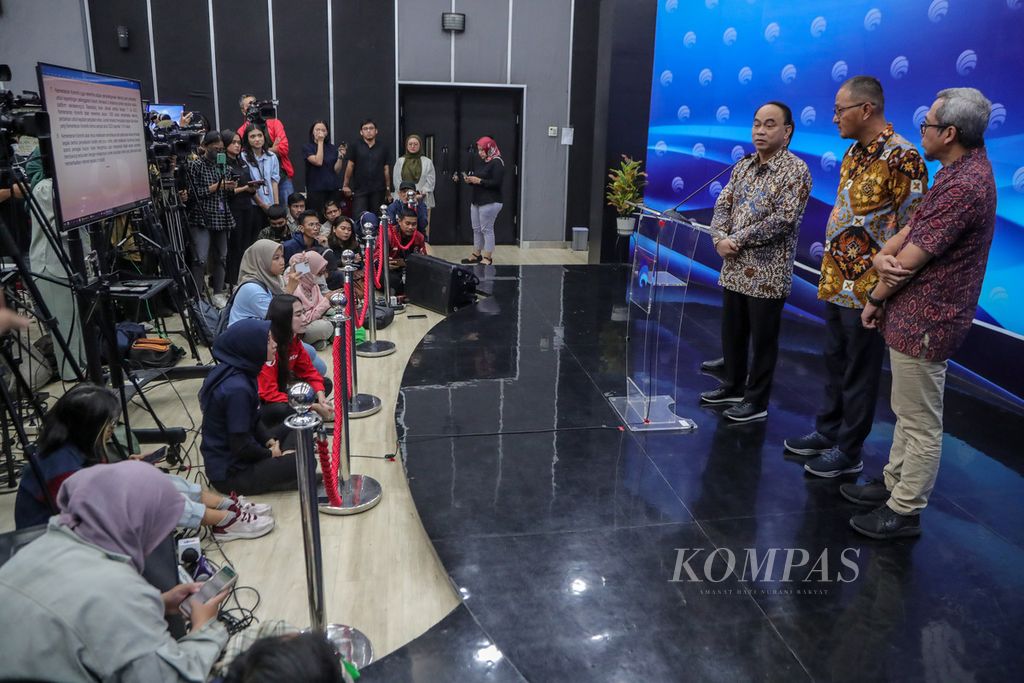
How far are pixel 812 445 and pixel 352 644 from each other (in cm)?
214

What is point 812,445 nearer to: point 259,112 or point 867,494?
point 867,494

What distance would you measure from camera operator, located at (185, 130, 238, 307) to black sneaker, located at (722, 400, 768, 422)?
14.0ft

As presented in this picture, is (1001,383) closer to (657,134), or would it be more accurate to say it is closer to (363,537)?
(363,537)

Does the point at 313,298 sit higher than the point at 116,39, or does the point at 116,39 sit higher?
the point at 116,39

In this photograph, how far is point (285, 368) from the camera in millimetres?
3736

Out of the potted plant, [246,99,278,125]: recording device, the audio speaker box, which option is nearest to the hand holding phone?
the audio speaker box

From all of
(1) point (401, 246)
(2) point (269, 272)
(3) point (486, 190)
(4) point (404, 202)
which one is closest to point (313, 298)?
(2) point (269, 272)

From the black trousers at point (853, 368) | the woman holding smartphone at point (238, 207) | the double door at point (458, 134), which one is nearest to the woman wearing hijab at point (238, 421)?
the black trousers at point (853, 368)

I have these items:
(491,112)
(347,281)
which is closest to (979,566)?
(347,281)

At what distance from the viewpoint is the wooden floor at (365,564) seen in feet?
8.12

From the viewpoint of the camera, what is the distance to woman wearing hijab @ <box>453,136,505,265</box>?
8.13 metres

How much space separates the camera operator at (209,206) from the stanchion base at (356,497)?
11.2 feet

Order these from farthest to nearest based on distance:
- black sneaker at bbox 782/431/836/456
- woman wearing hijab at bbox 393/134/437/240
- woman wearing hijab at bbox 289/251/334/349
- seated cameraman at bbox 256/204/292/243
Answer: woman wearing hijab at bbox 393/134/437/240 < seated cameraman at bbox 256/204/292/243 < woman wearing hijab at bbox 289/251/334/349 < black sneaker at bbox 782/431/836/456

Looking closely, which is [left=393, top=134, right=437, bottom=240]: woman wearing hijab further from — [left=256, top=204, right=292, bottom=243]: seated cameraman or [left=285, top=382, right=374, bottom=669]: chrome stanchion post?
[left=285, top=382, right=374, bottom=669]: chrome stanchion post
